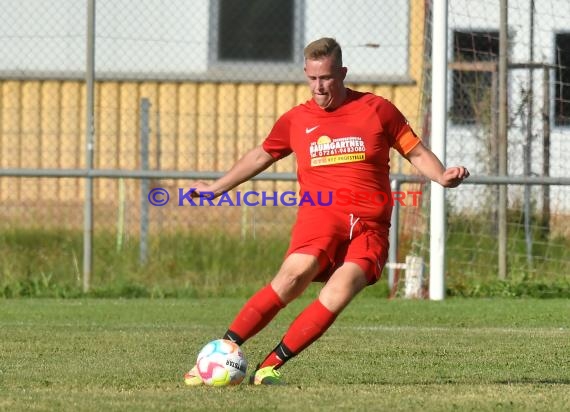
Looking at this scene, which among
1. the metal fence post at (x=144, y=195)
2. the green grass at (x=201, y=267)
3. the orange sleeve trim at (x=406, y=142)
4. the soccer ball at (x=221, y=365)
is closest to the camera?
the soccer ball at (x=221, y=365)

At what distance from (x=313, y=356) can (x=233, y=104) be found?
30.5 ft

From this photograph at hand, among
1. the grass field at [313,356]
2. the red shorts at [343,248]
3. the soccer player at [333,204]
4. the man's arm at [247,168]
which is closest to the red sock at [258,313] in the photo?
the soccer player at [333,204]

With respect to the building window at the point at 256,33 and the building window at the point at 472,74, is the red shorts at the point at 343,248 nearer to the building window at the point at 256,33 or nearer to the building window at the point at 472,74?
the building window at the point at 472,74

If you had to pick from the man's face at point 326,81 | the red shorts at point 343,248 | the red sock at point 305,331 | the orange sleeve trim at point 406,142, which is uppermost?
the man's face at point 326,81

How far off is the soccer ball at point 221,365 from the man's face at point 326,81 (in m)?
1.34

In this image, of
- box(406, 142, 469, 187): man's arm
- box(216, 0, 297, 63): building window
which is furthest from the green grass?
box(406, 142, 469, 187): man's arm

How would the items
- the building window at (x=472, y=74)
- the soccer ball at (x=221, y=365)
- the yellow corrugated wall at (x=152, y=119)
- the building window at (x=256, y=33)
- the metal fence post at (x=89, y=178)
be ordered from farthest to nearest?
the building window at (x=256, y=33)
the yellow corrugated wall at (x=152, y=119)
the building window at (x=472, y=74)
the metal fence post at (x=89, y=178)
the soccer ball at (x=221, y=365)

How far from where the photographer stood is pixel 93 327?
34.9 ft

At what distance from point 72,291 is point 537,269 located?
452 centimetres

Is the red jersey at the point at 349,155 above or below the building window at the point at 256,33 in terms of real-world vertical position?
below

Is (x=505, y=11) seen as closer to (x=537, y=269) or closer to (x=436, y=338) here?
(x=537, y=269)

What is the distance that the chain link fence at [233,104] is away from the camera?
1447 cm

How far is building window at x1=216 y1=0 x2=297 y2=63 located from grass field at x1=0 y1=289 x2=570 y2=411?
5149 mm

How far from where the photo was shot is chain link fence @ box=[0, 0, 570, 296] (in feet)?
47.5
